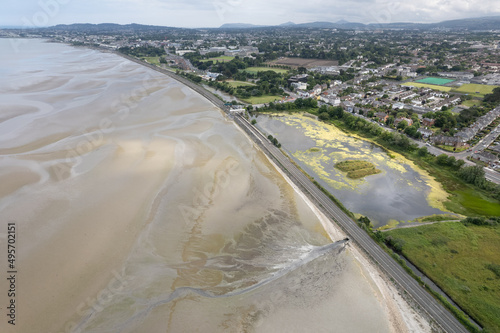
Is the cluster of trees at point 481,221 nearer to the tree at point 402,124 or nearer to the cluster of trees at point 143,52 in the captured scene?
the tree at point 402,124

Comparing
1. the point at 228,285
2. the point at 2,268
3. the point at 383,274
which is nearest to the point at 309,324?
the point at 228,285

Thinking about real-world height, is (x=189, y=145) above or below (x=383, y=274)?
above

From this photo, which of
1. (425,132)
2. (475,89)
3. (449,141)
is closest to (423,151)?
(449,141)

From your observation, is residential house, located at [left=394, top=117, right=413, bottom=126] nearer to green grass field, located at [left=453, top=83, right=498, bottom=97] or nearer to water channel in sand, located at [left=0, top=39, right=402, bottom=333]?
water channel in sand, located at [left=0, top=39, right=402, bottom=333]

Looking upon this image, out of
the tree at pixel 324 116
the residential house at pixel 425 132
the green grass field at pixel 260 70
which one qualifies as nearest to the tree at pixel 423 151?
the residential house at pixel 425 132

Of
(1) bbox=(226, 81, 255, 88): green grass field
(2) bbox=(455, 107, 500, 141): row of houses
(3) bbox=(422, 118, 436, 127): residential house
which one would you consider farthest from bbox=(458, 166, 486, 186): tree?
(1) bbox=(226, 81, 255, 88): green grass field

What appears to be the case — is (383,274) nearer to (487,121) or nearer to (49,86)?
(487,121)
